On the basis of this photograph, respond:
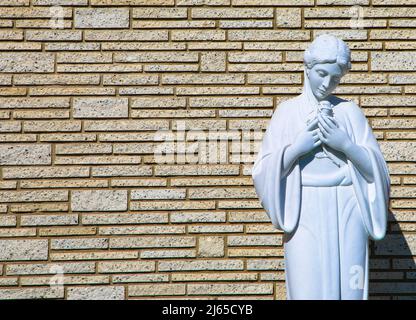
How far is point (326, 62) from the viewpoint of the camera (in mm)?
4887

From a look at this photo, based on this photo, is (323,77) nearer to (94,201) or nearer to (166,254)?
(166,254)

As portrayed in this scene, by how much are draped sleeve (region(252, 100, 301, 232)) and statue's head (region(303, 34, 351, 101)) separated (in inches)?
10.5

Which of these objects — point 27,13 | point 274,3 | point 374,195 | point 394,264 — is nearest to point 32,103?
point 27,13

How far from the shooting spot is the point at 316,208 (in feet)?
16.1

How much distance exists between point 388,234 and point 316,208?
117 centimetres

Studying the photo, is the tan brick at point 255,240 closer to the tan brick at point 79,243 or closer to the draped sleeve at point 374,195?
the tan brick at point 79,243

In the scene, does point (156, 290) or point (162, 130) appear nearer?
point (156, 290)

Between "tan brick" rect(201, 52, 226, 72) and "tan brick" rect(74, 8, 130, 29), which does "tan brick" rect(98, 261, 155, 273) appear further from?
"tan brick" rect(74, 8, 130, 29)

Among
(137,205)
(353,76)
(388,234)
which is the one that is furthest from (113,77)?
(388,234)

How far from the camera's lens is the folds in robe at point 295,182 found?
193 inches

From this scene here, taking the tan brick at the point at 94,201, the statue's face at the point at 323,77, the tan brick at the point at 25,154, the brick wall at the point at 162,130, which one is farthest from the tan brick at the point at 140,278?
the statue's face at the point at 323,77

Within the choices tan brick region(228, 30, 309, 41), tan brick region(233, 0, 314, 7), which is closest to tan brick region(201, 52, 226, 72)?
tan brick region(228, 30, 309, 41)

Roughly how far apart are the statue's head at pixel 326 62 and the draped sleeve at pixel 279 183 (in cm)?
27

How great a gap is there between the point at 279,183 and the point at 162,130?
1.29m
